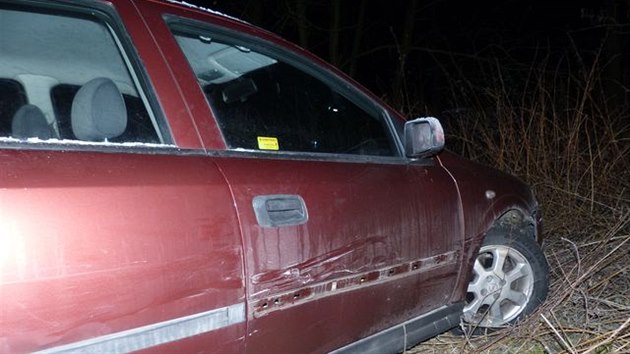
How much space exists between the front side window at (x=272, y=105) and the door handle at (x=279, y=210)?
9.8 inches

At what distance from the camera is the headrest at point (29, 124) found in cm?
190

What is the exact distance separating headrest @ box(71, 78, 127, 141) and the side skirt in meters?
1.30

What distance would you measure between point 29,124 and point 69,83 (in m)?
0.49

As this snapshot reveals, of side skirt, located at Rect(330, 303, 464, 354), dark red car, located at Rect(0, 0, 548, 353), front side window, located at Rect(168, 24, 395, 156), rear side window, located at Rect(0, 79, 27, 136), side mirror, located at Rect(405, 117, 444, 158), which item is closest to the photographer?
dark red car, located at Rect(0, 0, 548, 353)

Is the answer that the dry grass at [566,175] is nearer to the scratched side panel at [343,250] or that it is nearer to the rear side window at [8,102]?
the scratched side panel at [343,250]

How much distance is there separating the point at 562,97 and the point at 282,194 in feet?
17.7

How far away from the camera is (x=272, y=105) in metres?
2.63

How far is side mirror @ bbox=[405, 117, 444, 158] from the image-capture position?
306 cm

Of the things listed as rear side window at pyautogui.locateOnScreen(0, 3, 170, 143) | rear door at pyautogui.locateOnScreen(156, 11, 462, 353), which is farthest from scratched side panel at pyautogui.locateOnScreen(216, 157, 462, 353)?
rear side window at pyautogui.locateOnScreen(0, 3, 170, 143)

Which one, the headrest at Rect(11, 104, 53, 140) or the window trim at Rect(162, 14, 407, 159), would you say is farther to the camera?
the window trim at Rect(162, 14, 407, 159)

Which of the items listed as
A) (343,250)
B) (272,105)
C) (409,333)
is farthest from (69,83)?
(409,333)

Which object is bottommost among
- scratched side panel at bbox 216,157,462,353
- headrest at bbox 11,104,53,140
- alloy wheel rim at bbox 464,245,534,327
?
alloy wheel rim at bbox 464,245,534,327

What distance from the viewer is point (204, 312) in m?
2.01

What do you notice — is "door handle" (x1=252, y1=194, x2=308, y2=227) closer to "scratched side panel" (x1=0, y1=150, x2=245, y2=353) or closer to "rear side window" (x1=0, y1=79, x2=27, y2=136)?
"scratched side panel" (x1=0, y1=150, x2=245, y2=353)
